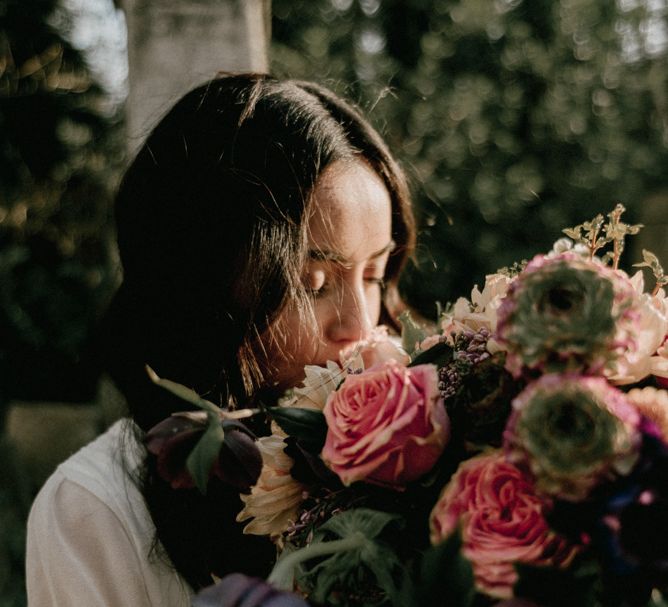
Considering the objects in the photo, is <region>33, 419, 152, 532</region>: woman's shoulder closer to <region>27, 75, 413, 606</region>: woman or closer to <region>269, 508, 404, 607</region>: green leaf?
<region>27, 75, 413, 606</region>: woman

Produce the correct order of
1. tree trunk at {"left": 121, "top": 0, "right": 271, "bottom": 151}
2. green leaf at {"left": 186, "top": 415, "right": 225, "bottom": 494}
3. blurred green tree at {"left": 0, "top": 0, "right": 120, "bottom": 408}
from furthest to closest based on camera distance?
blurred green tree at {"left": 0, "top": 0, "right": 120, "bottom": 408}, tree trunk at {"left": 121, "top": 0, "right": 271, "bottom": 151}, green leaf at {"left": 186, "top": 415, "right": 225, "bottom": 494}

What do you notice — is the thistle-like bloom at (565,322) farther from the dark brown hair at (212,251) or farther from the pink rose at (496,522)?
the dark brown hair at (212,251)

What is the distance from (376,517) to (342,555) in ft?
0.17

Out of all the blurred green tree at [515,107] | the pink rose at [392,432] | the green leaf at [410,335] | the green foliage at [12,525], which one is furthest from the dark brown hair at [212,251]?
the blurred green tree at [515,107]

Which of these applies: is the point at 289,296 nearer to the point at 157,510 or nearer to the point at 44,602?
the point at 157,510

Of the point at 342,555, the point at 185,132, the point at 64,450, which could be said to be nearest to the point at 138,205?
the point at 185,132

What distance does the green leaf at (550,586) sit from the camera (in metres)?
0.59

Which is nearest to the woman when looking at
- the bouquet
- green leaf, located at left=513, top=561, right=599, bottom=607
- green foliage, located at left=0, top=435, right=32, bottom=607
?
the bouquet

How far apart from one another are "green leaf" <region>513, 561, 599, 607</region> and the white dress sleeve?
922 mm

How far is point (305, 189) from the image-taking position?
1340 millimetres

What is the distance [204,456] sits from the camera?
0.68 metres

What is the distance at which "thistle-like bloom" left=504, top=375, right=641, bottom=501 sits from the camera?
0.57 m

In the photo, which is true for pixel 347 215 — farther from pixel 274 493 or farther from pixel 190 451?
pixel 190 451

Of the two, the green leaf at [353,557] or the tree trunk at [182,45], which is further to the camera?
the tree trunk at [182,45]
